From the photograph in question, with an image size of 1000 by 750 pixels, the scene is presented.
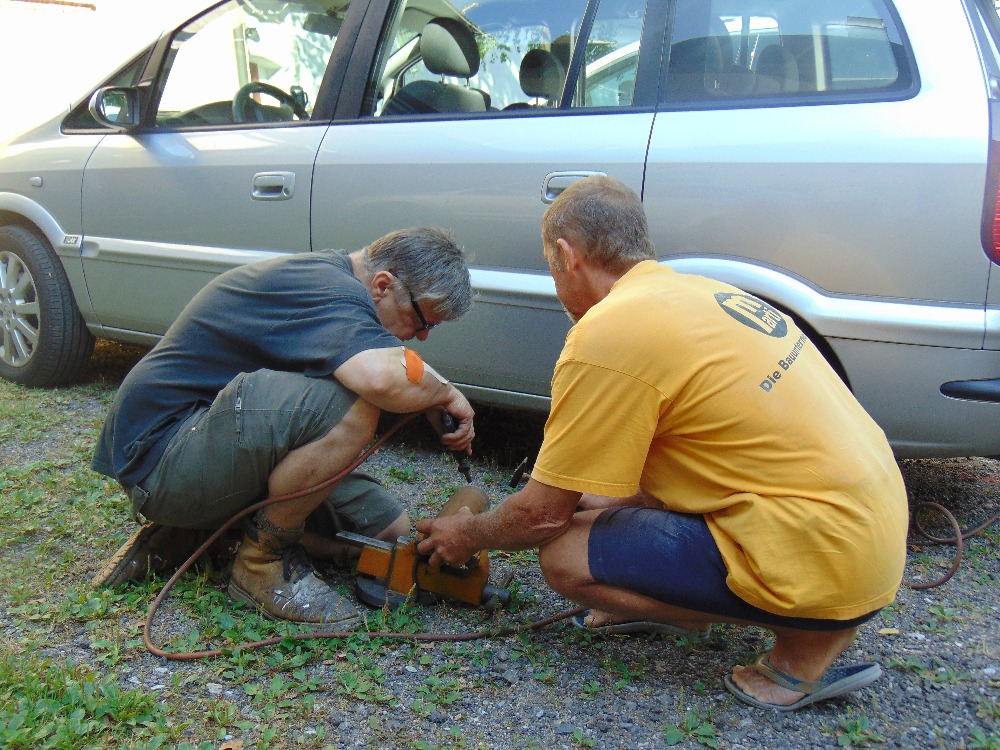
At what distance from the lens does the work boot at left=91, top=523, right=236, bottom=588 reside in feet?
8.24

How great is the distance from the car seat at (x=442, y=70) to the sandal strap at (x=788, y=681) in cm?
213

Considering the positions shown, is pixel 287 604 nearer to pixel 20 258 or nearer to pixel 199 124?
pixel 199 124

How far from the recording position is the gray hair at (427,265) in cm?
247

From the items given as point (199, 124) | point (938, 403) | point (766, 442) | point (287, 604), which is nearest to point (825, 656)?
point (766, 442)

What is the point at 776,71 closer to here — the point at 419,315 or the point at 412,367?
the point at 419,315

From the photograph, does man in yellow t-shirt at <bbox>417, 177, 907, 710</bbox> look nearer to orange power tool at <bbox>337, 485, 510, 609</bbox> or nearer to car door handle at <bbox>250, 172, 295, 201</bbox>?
orange power tool at <bbox>337, 485, 510, 609</bbox>

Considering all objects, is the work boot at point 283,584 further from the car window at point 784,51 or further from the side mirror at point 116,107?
the side mirror at point 116,107

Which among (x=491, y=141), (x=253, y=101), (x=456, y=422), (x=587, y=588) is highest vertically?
(x=253, y=101)

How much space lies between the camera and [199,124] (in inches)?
150

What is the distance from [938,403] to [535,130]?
1.49 metres

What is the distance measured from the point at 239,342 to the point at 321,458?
0.40 m

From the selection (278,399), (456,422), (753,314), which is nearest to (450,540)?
(456,422)

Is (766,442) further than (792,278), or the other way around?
(792,278)

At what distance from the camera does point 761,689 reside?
2.09 meters
